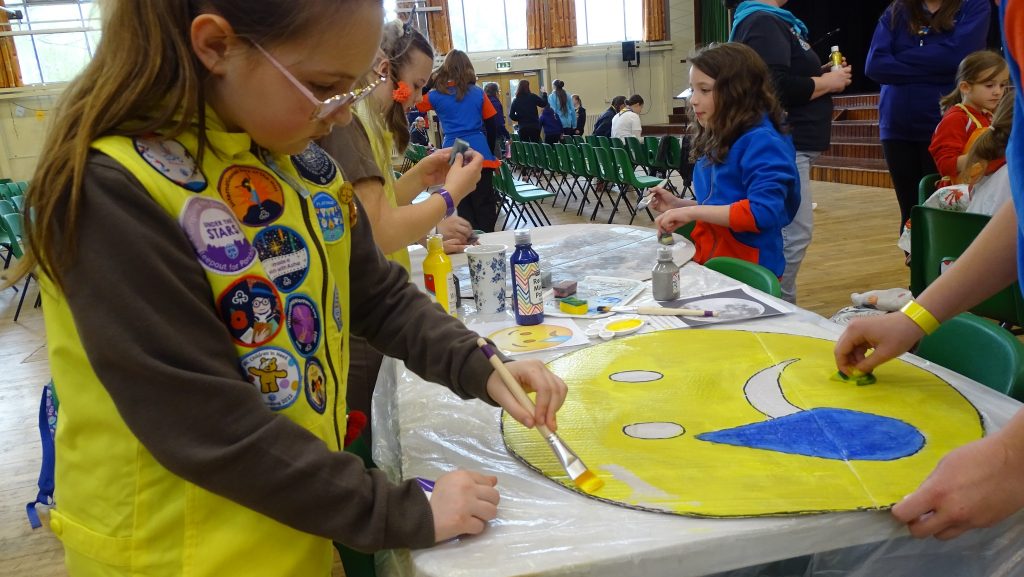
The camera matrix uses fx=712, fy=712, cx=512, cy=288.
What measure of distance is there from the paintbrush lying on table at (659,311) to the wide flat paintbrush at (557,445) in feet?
2.07

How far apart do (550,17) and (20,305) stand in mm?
11042

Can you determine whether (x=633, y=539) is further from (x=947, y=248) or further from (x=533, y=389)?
(x=947, y=248)

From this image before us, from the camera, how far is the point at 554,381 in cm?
91

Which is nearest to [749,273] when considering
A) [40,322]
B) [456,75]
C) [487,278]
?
[487,278]

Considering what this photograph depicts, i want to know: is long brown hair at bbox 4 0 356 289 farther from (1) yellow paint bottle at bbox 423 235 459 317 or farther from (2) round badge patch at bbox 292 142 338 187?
(1) yellow paint bottle at bbox 423 235 459 317

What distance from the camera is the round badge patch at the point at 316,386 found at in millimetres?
771

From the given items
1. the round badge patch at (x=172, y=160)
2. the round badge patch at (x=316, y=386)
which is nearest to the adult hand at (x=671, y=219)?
the round badge patch at (x=316, y=386)

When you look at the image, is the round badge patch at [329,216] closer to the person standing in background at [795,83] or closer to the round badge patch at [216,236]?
the round badge patch at [216,236]

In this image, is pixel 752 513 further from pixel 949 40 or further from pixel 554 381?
pixel 949 40

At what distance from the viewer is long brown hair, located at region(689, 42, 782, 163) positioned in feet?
7.02

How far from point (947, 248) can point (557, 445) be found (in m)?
1.79

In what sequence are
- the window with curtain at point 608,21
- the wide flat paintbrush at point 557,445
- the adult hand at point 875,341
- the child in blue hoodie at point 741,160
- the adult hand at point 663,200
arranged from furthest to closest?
1. the window with curtain at point 608,21
2. the adult hand at point 663,200
3. the child in blue hoodie at point 741,160
4. the adult hand at point 875,341
5. the wide flat paintbrush at point 557,445

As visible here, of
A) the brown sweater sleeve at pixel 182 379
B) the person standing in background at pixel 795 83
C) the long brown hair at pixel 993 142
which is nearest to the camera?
the brown sweater sleeve at pixel 182 379

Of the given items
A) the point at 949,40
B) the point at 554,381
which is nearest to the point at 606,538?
the point at 554,381
